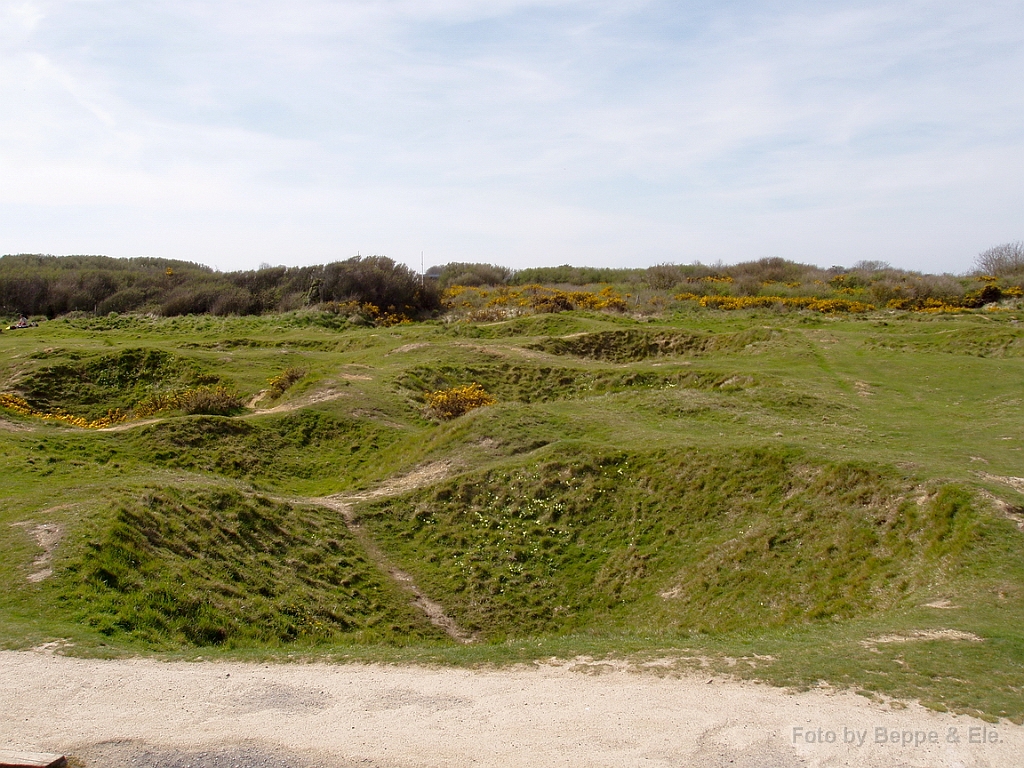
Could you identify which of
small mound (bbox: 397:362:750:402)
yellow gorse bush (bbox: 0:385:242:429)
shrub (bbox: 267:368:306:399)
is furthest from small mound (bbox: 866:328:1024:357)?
yellow gorse bush (bbox: 0:385:242:429)

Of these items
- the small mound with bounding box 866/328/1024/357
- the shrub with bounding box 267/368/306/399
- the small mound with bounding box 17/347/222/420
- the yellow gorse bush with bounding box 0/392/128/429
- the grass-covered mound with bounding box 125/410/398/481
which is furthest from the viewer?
the small mound with bounding box 866/328/1024/357

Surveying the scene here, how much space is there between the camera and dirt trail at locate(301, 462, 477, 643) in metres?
14.2

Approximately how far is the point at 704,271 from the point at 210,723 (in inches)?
2755

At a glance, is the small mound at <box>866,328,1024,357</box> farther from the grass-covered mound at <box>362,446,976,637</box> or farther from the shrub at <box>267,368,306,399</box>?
the shrub at <box>267,368,306,399</box>

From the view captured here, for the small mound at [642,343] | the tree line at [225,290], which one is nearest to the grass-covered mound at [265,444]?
the small mound at [642,343]

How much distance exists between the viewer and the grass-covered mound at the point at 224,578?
1120 cm

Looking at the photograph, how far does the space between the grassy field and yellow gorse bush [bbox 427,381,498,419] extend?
60 centimetres

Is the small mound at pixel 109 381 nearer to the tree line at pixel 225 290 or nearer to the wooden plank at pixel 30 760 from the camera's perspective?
the tree line at pixel 225 290

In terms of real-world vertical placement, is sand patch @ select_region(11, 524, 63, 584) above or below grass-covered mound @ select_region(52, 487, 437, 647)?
above

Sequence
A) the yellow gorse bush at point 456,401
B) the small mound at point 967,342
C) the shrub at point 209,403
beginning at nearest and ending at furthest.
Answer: the shrub at point 209,403 → the yellow gorse bush at point 456,401 → the small mound at point 967,342

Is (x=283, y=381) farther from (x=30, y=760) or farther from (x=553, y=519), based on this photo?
(x=30, y=760)

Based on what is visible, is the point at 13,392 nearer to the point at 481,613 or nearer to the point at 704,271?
the point at 481,613

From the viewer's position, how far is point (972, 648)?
347 inches

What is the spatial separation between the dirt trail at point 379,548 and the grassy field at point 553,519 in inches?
3.9
